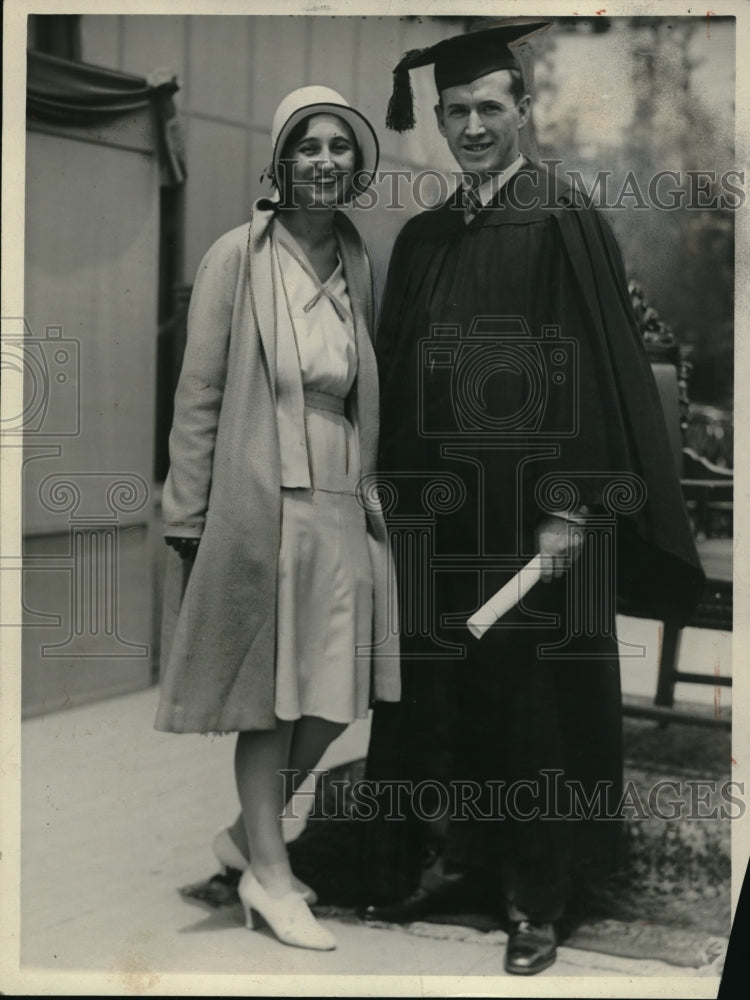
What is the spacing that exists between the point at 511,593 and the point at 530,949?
1115 mm

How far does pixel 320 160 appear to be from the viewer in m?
3.68

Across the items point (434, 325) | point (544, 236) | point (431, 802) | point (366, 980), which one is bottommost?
point (366, 980)

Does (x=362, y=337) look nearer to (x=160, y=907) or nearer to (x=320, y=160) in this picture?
(x=320, y=160)

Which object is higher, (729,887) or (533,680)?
(533,680)

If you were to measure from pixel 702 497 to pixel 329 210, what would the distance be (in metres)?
1.50

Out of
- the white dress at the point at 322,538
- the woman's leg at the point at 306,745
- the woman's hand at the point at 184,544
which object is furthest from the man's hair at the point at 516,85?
the woman's leg at the point at 306,745

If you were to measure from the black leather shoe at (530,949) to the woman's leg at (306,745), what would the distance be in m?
0.82

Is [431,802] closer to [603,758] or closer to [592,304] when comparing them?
[603,758]

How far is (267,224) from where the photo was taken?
146 inches

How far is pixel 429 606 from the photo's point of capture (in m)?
3.80

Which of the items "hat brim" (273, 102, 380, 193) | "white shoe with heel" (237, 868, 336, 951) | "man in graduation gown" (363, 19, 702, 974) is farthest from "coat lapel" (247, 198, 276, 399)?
"white shoe with heel" (237, 868, 336, 951)

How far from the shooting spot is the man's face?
375cm

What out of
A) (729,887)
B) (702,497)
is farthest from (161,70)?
(729,887)

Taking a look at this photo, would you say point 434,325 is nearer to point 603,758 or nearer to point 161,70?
point 161,70
